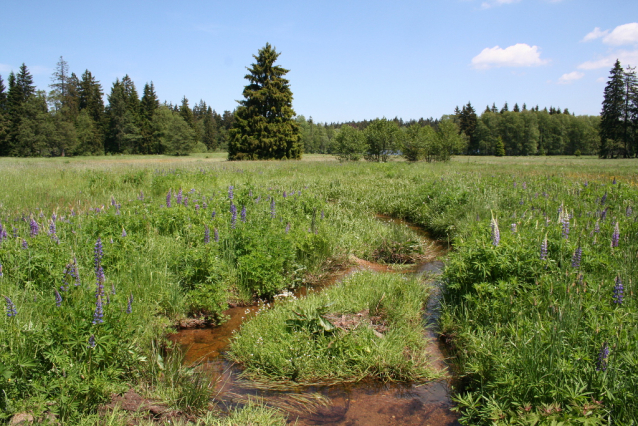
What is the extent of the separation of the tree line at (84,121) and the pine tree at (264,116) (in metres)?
27.9

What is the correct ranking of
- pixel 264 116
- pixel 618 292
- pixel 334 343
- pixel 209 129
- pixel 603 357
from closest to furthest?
pixel 603 357 → pixel 618 292 → pixel 334 343 → pixel 264 116 → pixel 209 129

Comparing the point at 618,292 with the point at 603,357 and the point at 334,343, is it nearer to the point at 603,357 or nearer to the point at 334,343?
the point at 603,357

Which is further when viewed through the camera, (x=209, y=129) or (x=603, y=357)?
(x=209, y=129)

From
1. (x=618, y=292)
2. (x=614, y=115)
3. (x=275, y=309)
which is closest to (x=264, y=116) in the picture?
(x=275, y=309)

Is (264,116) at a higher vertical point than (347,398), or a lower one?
higher

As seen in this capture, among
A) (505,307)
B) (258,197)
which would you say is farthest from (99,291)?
(258,197)

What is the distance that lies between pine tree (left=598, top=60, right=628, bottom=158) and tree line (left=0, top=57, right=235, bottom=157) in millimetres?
66716

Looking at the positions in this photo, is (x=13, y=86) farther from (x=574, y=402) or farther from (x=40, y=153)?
(x=574, y=402)

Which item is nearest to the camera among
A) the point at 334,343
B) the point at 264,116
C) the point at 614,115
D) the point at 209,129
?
the point at 334,343

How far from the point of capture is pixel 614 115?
5594cm

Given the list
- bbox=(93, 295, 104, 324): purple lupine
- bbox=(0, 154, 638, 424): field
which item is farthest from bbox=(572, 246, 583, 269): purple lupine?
bbox=(93, 295, 104, 324): purple lupine

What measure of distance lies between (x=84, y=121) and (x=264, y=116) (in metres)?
38.0

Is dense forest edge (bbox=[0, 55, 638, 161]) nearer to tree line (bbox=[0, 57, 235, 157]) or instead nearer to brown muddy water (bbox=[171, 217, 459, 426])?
tree line (bbox=[0, 57, 235, 157])

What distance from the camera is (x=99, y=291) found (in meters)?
2.70
